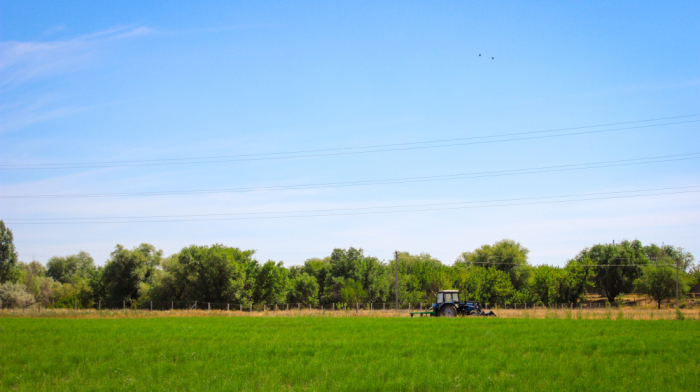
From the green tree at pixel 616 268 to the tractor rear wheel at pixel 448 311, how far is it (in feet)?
206

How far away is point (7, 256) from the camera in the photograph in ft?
266

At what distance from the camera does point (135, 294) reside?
244 ft

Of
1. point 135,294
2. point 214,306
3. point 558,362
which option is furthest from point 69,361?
point 135,294

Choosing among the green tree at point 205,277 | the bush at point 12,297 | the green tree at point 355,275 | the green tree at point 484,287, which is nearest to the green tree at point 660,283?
the green tree at point 484,287

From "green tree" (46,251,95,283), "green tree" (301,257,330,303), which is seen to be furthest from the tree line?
"green tree" (46,251,95,283)

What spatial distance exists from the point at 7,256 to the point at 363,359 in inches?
3307

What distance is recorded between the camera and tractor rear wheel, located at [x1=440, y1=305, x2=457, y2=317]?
3922 cm

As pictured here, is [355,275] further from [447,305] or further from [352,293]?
[447,305]

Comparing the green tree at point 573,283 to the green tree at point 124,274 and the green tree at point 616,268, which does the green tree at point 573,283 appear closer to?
the green tree at point 616,268

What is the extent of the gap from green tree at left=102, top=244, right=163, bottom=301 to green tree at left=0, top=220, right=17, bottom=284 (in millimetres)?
19162

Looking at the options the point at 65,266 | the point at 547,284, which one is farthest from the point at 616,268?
the point at 65,266

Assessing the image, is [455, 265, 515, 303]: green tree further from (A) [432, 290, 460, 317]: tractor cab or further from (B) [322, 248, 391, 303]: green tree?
(A) [432, 290, 460, 317]: tractor cab

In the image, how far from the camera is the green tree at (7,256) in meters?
80.3

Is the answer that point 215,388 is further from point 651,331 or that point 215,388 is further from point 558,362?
point 651,331
